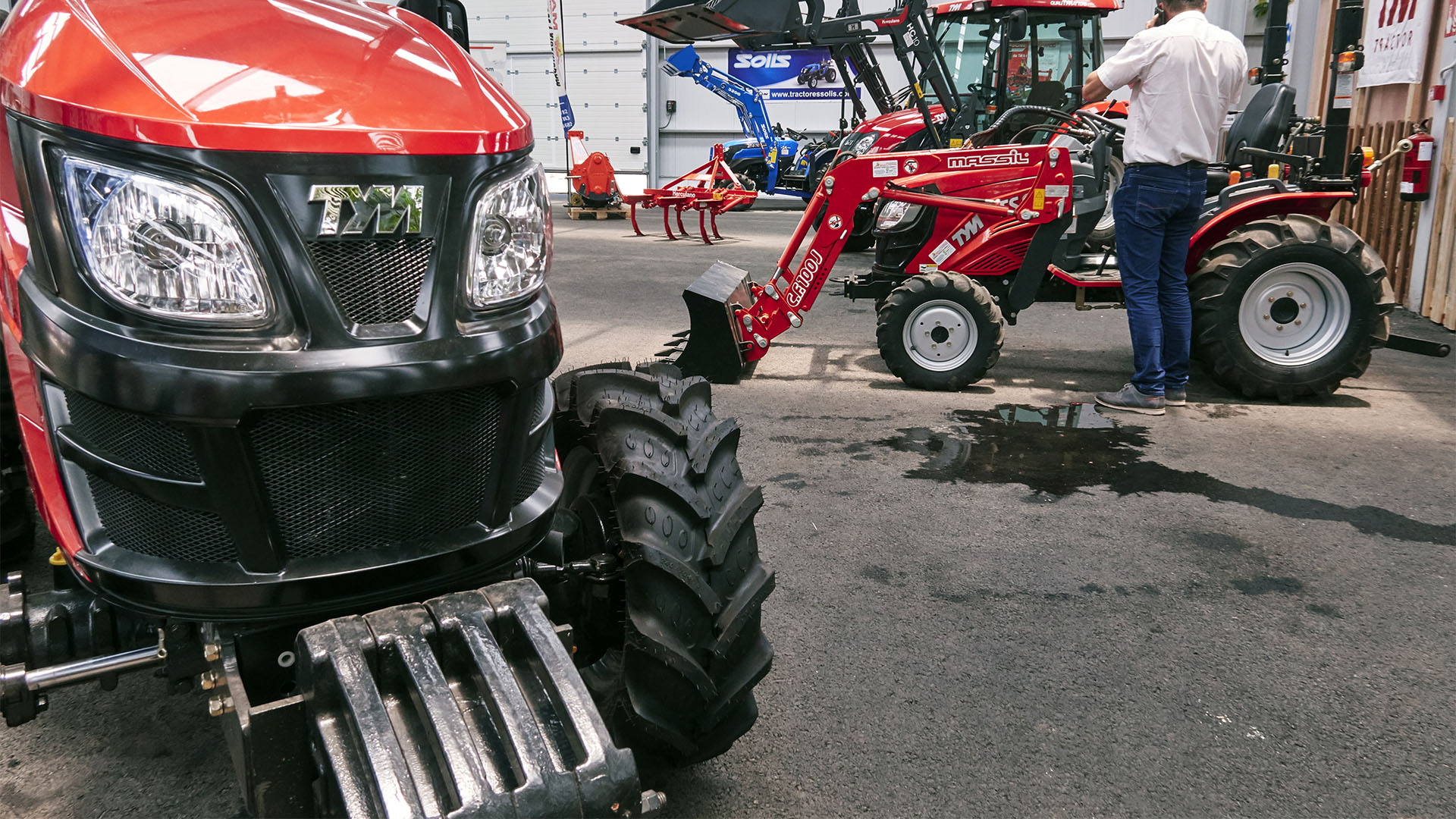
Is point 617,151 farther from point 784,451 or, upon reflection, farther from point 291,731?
point 291,731

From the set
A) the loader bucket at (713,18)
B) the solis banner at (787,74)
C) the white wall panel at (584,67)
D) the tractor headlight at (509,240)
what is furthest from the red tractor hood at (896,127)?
the white wall panel at (584,67)

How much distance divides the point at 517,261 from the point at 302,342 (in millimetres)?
375

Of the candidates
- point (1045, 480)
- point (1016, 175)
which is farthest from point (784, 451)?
point (1016, 175)

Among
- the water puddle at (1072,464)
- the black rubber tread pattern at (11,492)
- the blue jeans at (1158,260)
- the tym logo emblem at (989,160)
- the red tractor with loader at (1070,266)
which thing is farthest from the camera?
the tym logo emblem at (989,160)

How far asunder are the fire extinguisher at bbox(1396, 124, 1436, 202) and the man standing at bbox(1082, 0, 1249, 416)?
137 inches

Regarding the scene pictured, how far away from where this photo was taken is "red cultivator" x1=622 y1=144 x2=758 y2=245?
13328 mm

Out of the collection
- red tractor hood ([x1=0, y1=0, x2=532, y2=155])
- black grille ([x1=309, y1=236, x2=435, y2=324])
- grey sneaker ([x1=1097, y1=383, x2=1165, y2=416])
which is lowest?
grey sneaker ([x1=1097, y1=383, x2=1165, y2=416])

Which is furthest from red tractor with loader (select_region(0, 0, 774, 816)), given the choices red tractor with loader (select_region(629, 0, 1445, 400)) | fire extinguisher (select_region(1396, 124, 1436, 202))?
fire extinguisher (select_region(1396, 124, 1436, 202))

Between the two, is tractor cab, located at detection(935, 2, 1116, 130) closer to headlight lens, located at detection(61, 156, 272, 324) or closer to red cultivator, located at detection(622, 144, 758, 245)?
red cultivator, located at detection(622, 144, 758, 245)

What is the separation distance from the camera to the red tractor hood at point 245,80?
4.68 feet

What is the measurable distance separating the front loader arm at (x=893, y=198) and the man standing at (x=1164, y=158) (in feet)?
1.66

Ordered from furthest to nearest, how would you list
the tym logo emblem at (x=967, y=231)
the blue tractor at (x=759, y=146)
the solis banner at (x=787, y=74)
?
the solis banner at (x=787, y=74), the blue tractor at (x=759, y=146), the tym logo emblem at (x=967, y=231)

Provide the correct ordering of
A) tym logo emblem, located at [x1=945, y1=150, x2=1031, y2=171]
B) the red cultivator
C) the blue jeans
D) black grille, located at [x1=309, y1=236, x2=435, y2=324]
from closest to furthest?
black grille, located at [x1=309, y1=236, x2=435, y2=324] → the blue jeans → tym logo emblem, located at [x1=945, y1=150, x2=1031, y2=171] → the red cultivator

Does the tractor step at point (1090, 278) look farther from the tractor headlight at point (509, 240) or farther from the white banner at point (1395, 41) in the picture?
the tractor headlight at point (509, 240)
